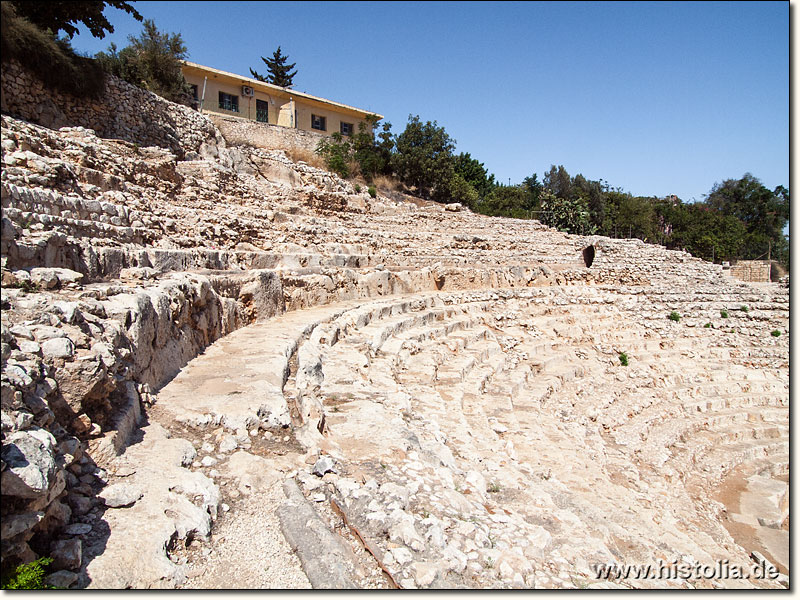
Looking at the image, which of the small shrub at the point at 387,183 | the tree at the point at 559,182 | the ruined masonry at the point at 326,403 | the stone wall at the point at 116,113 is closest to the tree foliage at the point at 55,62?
the stone wall at the point at 116,113

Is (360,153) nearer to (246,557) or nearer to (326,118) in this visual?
(326,118)

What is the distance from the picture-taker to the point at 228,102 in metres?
22.7

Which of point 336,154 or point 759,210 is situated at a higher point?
point 759,210

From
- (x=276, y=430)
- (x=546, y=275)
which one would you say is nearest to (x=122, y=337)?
(x=276, y=430)

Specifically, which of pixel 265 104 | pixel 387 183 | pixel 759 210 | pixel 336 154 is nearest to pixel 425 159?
pixel 387 183

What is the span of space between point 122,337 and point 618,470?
4.98m

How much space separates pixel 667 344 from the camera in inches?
441

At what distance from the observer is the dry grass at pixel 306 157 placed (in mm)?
20078

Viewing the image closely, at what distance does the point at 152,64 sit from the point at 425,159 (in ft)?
39.5

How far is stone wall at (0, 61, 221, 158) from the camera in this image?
945cm

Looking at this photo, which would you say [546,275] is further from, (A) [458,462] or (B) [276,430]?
(B) [276,430]

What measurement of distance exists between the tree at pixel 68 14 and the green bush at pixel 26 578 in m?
2.30

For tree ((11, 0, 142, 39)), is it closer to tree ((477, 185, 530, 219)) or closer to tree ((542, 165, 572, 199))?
tree ((477, 185, 530, 219))

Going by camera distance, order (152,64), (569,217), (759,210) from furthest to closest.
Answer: (759,210)
(569,217)
(152,64)
